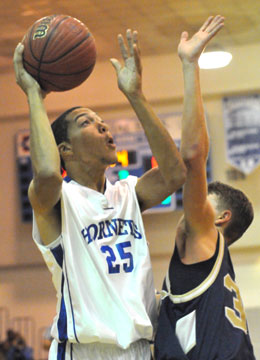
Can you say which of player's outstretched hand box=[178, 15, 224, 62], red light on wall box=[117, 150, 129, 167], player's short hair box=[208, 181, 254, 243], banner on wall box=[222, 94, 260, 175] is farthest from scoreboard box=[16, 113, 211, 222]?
player's outstretched hand box=[178, 15, 224, 62]

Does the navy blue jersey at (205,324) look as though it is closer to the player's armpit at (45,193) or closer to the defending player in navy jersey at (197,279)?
the defending player in navy jersey at (197,279)

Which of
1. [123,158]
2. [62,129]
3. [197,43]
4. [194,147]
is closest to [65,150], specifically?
[62,129]

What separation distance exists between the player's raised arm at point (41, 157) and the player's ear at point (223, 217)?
2.48ft

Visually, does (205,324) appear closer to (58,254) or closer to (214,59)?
(58,254)

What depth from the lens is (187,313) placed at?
9.24 ft

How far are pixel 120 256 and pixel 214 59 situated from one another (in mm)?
6567

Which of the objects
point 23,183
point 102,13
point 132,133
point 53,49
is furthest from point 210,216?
point 23,183

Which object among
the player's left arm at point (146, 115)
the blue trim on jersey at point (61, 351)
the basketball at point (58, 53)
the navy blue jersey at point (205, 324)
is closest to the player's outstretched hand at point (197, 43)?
the player's left arm at point (146, 115)

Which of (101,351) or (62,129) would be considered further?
(62,129)

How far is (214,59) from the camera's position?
908 centimetres

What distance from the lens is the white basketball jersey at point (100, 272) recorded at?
2773 millimetres

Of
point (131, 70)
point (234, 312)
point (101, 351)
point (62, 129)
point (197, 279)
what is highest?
point (131, 70)

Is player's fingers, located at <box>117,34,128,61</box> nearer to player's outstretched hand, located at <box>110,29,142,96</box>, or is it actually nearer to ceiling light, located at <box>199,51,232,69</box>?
player's outstretched hand, located at <box>110,29,142,96</box>

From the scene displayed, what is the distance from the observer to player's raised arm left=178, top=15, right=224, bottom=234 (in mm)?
2863
